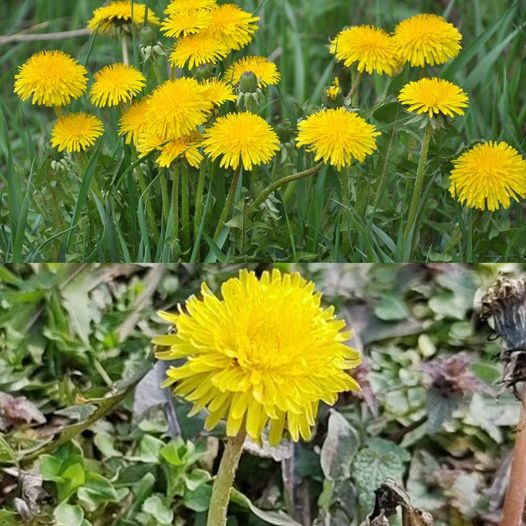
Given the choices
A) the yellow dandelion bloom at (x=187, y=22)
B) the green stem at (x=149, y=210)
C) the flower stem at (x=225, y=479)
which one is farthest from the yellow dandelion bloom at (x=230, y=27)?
the flower stem at (x=225, y=479)

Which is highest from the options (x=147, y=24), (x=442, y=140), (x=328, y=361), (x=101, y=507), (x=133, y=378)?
(x=147, y=24)

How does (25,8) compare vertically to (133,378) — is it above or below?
above

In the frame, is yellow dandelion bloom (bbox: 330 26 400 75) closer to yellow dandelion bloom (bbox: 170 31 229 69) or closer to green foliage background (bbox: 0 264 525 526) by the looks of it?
yellow dandelion bloom (bbox: 170 31 229 69)

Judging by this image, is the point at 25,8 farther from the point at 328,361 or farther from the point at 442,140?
the point at 328,361

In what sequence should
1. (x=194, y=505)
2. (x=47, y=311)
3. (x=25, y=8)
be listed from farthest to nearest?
(x=25, y=8) → (x=47, y=311) → (x=194, y=505)

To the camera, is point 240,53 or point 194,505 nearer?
point 194,505

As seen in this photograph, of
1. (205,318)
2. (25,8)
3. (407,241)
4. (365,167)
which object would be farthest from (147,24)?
(25,8)
